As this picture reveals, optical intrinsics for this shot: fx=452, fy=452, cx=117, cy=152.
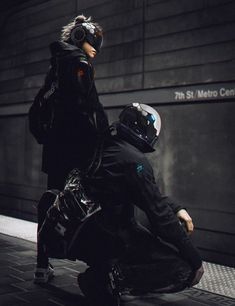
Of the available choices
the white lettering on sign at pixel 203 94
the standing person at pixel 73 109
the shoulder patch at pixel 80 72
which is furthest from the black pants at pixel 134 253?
the white lettering on sign at pixel 203 94

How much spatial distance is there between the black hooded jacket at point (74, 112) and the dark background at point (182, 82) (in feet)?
7.44

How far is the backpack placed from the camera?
3.83 metres

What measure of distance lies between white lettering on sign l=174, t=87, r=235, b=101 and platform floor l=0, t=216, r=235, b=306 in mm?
2017

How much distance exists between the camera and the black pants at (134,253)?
3.25 metres

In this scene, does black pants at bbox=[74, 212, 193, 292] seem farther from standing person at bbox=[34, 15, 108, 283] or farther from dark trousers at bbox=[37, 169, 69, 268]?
dark trousers at bbox=[37, 169, 69, 268]

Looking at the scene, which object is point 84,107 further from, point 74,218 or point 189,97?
point 189,97

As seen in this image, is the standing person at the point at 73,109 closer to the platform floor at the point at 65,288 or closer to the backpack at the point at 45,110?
the backpack at the point at 45,110

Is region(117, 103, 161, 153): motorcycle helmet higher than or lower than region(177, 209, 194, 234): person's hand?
higher

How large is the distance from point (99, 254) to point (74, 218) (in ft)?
1.06

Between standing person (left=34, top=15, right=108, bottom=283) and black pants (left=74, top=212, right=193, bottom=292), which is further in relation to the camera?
standing person (left=34, top=15, right=108, bottom=283)

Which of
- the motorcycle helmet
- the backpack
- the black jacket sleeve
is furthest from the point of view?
the backpack

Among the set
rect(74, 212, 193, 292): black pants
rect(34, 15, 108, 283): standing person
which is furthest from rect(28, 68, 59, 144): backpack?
rect(74, 212, 193, 292): black pants

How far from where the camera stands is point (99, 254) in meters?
3.33

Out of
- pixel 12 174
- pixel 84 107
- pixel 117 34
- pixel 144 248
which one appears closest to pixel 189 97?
pixel 117 34
